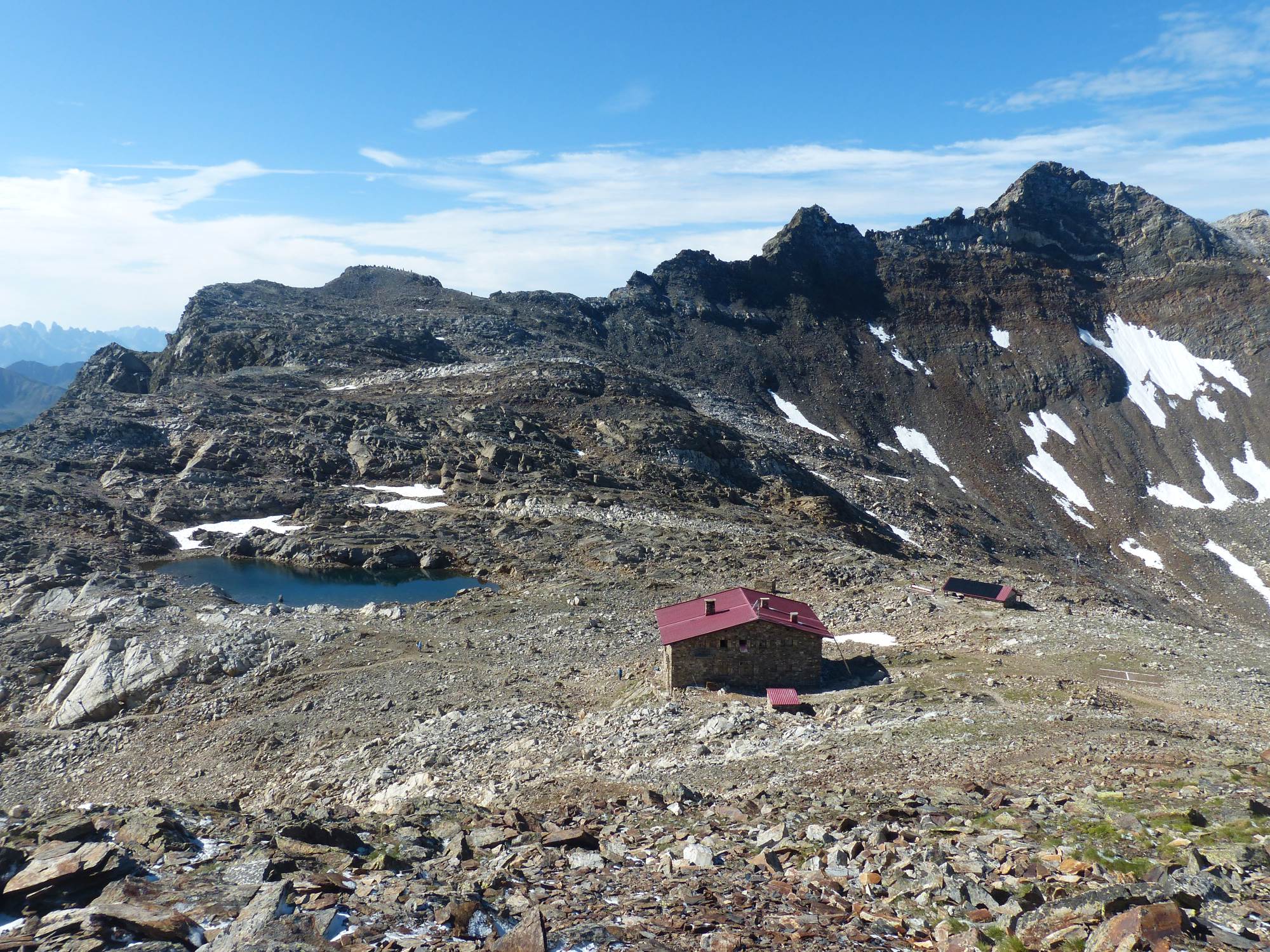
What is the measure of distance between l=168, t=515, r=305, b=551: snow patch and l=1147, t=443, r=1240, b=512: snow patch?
112554 mm

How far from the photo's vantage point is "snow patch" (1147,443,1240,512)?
11256cm

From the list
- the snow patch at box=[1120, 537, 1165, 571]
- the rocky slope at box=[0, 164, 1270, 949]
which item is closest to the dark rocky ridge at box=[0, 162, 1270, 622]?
the rocky slope at box=[0, 164, 1270, 949]

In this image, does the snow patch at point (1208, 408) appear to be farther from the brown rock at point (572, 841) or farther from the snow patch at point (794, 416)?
the brown rock at point (572, 841)

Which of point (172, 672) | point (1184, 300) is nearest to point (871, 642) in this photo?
point (172, 672)

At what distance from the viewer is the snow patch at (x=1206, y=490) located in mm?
112562

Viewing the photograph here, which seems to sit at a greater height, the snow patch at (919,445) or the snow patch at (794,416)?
the snow patch at (794,416)

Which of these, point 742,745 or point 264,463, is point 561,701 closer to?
point 742,745

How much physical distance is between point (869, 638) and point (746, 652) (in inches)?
347

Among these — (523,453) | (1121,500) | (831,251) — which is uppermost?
(831,251)

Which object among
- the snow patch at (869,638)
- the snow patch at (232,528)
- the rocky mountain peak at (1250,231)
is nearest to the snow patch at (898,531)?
the snow patch at (869,638)

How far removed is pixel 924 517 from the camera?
3290 inches

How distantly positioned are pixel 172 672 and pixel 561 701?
17.2 meters

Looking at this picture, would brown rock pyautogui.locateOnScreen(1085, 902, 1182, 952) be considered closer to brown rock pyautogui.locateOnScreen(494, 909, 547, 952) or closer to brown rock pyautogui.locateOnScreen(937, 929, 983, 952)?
brown rock pyautogui.locateOnScreen(937, 929, 983, 952)

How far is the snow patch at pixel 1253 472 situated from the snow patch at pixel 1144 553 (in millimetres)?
22887
